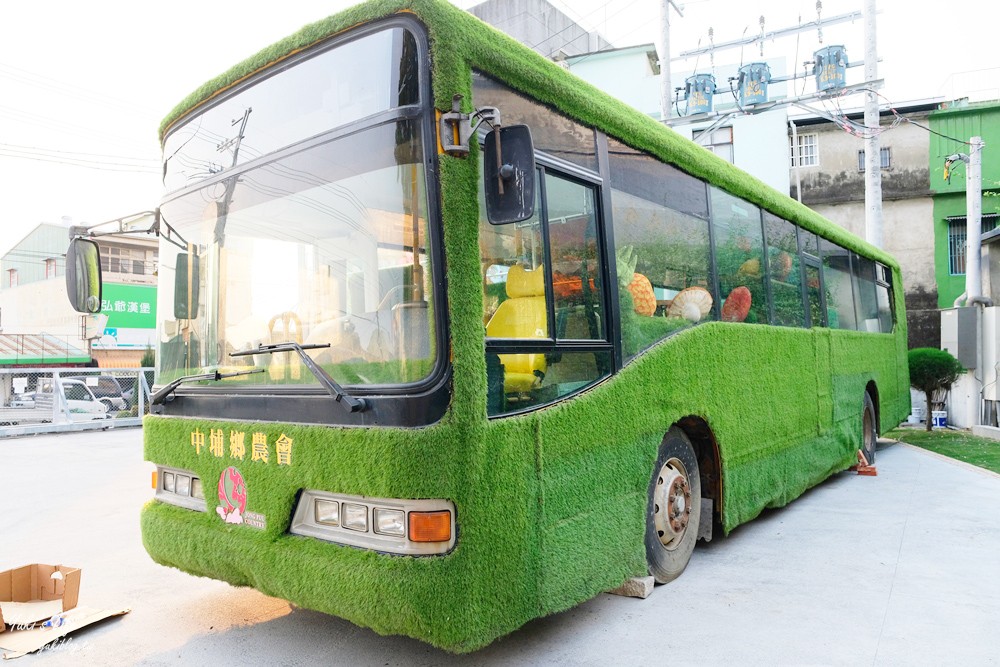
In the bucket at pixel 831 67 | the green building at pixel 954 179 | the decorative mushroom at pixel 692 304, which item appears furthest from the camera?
the green building at pixel 954 179

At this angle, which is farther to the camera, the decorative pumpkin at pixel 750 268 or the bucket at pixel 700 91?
the bucket at pixel 700 91

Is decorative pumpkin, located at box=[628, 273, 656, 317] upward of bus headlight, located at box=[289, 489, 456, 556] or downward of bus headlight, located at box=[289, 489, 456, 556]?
upward

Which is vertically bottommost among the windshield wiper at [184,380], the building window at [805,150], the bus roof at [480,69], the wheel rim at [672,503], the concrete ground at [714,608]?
the concrete ground at [714,608]

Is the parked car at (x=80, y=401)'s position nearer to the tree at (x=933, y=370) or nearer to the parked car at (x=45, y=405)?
the parked car at (x=45, y=405)

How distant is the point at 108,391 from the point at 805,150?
22809 mm

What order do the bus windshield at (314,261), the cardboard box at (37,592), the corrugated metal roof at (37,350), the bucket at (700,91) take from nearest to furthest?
1. the bus windshield at (314,261)
2. the cardboard box at (37,592)
3. the bucket at (700,91)
4. the corrugated metal roof at (37,350)

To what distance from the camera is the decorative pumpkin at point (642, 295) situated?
13.7ft

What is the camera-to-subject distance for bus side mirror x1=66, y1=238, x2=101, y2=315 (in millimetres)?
4074

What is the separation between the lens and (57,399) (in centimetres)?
1614

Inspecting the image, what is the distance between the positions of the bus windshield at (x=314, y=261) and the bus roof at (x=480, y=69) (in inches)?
7.8

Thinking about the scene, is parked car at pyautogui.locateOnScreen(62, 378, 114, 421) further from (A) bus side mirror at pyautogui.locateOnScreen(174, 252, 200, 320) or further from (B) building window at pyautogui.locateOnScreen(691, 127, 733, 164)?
(B) building window at pyautogui.locateOnScreen(691, 127, 733, 164)

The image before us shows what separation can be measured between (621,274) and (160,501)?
9.20 feet

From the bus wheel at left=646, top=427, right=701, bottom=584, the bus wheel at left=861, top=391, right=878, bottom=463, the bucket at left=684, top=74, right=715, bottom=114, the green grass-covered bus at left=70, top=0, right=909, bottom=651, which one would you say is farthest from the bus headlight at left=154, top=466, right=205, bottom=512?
the bucket at left=684, top=74, right=715, bottom=114

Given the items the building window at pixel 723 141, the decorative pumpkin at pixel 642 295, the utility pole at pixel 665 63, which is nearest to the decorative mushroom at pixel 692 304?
the decorative pumpkin at pixel 642 295
